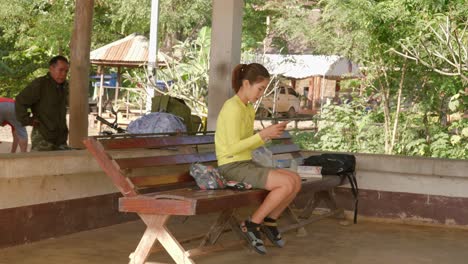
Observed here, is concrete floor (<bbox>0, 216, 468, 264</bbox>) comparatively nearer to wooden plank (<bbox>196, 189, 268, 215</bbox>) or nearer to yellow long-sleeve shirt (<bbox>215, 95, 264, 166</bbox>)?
wooden plank (<bbox>196, 189, 268, 215</bbox>)

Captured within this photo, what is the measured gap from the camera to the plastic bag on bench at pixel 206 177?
7.24 meters

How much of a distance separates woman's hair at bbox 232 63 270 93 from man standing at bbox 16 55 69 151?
5.96 ft

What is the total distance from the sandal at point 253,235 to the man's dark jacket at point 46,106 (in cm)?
218

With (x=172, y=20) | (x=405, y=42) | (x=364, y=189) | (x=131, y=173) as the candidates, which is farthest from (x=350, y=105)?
(x=172, y=20)

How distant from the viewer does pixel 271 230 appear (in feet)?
26.0

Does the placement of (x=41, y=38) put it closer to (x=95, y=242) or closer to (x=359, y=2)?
(x=359, y=2)

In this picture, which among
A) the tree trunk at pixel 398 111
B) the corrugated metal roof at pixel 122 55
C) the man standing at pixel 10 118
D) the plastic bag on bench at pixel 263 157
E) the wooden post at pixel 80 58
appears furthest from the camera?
the corrugated metal roof at pixel 122 55

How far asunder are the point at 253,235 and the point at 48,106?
232cm

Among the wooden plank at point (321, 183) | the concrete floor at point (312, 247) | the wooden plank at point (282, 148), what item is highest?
Result: the wooden plank at point (282, 148)

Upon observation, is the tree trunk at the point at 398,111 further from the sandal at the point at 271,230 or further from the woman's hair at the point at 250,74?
the woman's hair at the point at 250,74

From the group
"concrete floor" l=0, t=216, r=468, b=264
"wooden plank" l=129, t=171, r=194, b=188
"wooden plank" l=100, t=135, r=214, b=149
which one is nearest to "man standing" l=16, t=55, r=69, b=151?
"concrete floor" l=0, t=216, r=468, b=264

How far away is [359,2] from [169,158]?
32.1 feet

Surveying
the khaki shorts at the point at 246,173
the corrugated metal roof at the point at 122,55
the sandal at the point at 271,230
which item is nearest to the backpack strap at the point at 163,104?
the sandal at the point at 271,230

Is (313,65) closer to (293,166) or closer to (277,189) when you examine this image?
(293,166)
